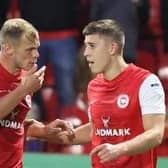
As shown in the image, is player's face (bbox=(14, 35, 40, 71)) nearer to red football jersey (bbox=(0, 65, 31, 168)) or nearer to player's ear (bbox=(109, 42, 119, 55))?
red football jersey (bbox=(0, 65, 31, 168))

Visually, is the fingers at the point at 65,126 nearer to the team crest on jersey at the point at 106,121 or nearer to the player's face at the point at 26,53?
the team crest on jersey at the point at 106,121

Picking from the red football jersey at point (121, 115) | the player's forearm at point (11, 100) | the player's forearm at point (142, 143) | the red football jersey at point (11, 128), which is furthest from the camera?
the red football jersey at point (11, 128)

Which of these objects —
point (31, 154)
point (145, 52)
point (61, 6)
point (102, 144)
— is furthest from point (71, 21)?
point (102, 144)

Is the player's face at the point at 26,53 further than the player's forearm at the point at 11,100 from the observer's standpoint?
Yes

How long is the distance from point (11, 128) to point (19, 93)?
0.34 metres

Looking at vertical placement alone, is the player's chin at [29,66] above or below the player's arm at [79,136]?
above

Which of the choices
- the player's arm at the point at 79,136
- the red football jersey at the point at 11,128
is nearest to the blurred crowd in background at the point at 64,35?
the player's arm at the point at 79,136

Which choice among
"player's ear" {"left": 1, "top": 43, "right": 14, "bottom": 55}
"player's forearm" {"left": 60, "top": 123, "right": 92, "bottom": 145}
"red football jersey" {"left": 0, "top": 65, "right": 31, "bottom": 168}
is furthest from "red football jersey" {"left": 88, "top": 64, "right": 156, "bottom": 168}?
"player's ear" {"left": 1, "top": 43, "right": 14, "bottom": 55}

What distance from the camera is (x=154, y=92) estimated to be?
575cm

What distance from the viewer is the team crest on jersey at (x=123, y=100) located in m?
5.86

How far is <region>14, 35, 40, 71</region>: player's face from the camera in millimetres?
5941

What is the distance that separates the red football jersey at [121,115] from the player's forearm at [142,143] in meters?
0.21

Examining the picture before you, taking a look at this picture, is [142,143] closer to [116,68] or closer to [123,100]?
[123,100]

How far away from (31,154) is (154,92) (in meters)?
2.65
